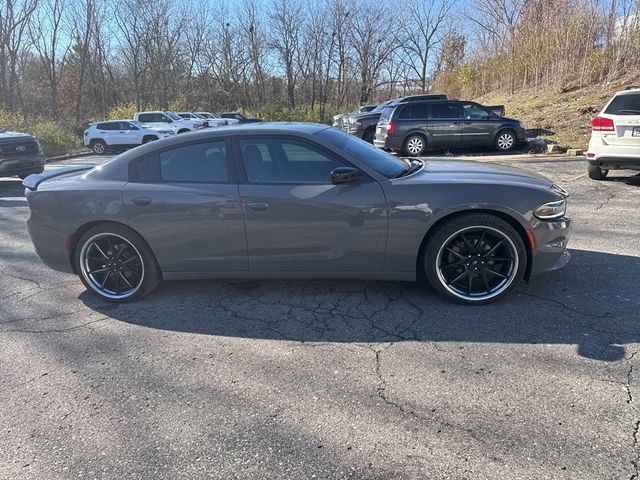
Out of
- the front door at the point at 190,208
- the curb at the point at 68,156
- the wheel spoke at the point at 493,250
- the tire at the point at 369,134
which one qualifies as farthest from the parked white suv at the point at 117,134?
the wheel spoke at the point at 493,250

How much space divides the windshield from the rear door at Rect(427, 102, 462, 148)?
32.9ft

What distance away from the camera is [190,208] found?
378cm

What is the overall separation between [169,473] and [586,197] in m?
7.71

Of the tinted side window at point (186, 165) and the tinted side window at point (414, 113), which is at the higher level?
the tinted side window at point (414, 113)

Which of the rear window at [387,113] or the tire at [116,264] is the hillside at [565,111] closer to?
the rear window at [387,113]

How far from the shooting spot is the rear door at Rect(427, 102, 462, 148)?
13.6 meters

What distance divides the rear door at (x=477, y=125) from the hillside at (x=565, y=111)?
5.52 feet

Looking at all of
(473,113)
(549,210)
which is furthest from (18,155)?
(473,113)

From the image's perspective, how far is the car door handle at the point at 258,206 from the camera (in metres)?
3.70

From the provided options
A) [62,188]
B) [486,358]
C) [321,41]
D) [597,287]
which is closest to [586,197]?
[597,287]

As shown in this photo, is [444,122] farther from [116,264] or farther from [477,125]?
[116,264]

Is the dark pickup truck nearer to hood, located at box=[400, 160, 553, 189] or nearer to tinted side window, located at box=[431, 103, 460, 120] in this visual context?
hood, located at box=[400, 160, 553, 189]

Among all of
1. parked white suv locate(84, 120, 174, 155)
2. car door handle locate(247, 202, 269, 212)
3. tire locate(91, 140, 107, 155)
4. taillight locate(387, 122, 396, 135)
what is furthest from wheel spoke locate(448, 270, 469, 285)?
tire locate(91, 140, 107, 155)

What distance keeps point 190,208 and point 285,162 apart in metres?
0.89
